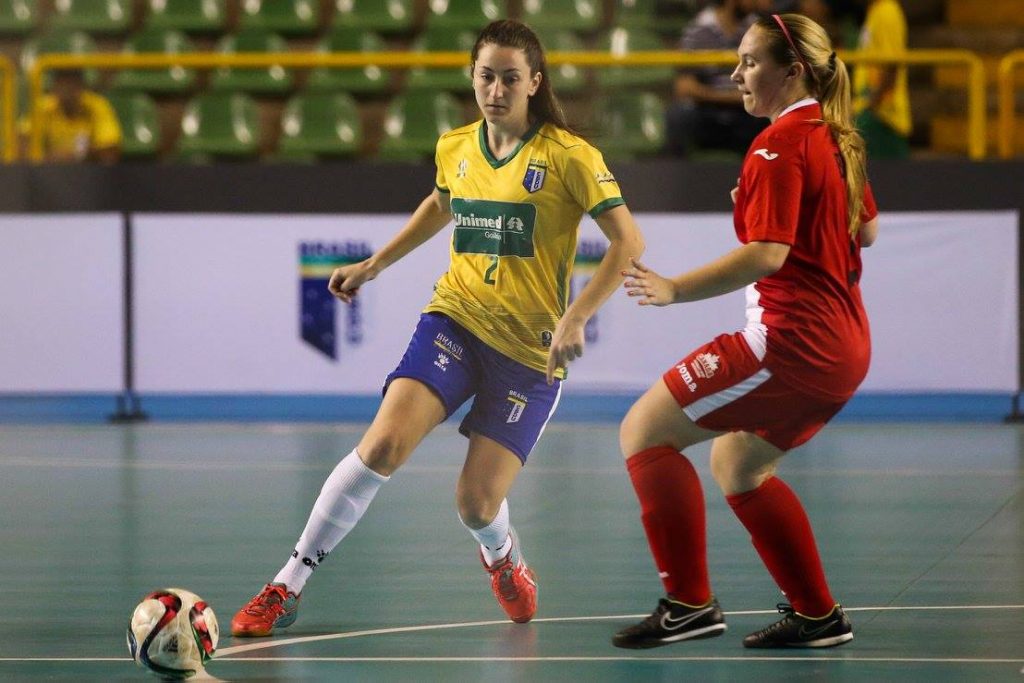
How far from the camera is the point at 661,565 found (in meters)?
5.00

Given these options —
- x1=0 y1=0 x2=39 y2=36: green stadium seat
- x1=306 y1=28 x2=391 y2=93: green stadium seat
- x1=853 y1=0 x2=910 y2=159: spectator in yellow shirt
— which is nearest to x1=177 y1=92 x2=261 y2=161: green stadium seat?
x1=306 y1=28 x2=391 y2=93: green stadium seat

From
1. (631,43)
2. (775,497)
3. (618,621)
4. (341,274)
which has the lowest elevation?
(618,621)

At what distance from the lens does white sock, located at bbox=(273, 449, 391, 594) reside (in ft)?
17.4

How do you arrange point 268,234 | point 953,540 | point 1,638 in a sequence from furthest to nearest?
1. point 268,234
2. point 953,540
3. point 1,638

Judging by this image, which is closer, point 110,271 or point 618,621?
point 618,621

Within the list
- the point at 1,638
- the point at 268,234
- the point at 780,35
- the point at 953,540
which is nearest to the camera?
the point at 780,35

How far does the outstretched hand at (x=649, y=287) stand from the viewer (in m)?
4.50

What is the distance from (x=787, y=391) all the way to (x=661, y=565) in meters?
0.64

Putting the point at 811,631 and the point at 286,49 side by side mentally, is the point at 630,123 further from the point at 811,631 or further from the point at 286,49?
the point at 811,631

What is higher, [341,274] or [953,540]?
[341,274]

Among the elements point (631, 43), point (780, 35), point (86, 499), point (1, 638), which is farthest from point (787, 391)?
point (631, 43)

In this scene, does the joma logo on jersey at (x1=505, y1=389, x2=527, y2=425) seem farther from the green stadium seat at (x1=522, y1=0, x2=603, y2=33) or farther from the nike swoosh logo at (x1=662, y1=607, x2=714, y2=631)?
the green stadium seat at (x1=522, y1=0, x2=603, y2=33)

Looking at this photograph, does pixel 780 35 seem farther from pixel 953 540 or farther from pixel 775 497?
pixel 953 540

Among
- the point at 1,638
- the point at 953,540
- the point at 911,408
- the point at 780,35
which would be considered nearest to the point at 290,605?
the point at 1,638
